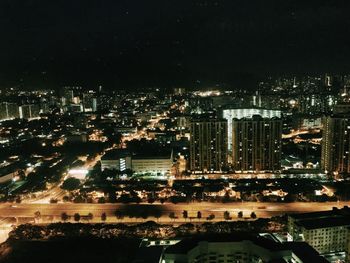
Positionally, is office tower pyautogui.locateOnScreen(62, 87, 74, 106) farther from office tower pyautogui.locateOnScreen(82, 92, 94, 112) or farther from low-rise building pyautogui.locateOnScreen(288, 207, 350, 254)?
low-rise building pyautogui.locateOnScreen(288, 207, 350, 254)

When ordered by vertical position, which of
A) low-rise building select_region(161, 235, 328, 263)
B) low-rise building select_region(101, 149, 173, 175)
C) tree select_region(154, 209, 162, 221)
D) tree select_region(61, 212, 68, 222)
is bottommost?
tree select_region(154, 209, 162, 221)

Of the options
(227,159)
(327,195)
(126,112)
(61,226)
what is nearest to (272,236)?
(327,195)

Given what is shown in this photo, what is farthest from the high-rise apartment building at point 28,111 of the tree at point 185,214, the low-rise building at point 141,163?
the tree at point 185,214

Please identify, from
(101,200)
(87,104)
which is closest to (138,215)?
(101,200)

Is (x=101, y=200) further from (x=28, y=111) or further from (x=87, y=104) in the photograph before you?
(x=87, y=104)

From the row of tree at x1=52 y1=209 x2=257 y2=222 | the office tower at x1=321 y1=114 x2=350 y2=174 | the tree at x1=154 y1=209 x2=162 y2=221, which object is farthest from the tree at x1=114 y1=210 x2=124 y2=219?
the office tower at x1=321 y1=114 x2=350 y2=174

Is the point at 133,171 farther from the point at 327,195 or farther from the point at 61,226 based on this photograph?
the point at 327,195
